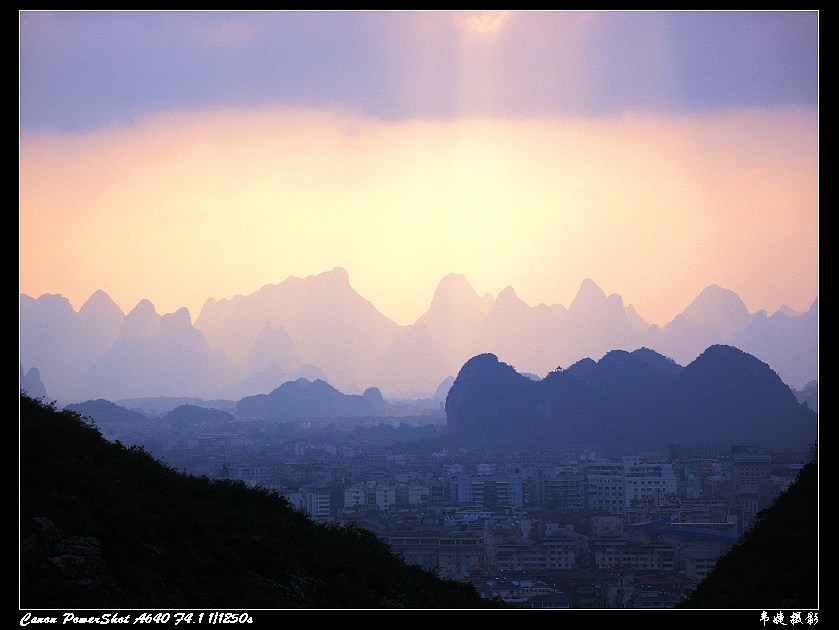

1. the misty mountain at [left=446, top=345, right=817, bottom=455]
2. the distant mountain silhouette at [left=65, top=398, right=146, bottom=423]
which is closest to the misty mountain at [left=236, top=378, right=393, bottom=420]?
the misty mountain at [left=446, top=345, right=817, bottom=455]

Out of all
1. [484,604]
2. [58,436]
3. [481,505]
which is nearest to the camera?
[58,436]

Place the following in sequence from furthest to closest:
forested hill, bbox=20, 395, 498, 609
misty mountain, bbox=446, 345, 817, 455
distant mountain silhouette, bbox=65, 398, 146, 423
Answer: misty mountain, bbox=446, 345, 817, 455
distant mountain silhouette, bbox=65, 398, 146, 423
forested hill, bbox=20, 395, 498, 609

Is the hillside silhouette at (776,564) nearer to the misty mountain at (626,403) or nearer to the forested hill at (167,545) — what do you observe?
the forested hill at (167,545)

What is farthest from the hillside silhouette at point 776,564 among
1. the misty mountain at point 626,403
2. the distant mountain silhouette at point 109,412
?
the misty mountain at point 626,403

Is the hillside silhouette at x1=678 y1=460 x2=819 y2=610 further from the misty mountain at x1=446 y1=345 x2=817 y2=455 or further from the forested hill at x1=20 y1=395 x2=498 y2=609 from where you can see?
the misty mountain at x1=446 y1=345 x2=817 y2=455

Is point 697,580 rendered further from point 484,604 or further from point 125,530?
point 125,530

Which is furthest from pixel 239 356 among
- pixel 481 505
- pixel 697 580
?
pixel 697 580
